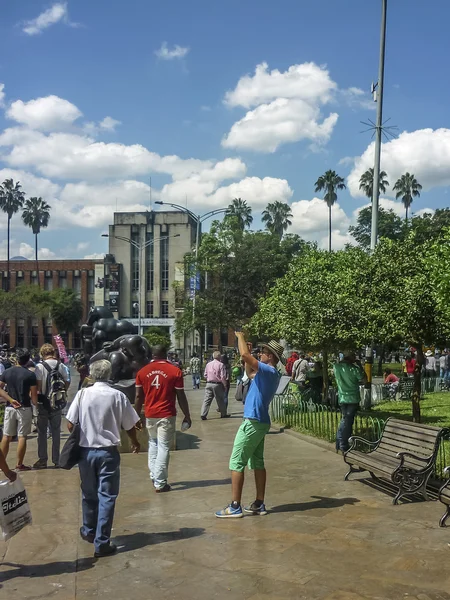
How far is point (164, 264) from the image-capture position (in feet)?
263

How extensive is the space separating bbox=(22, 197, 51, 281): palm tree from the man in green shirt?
7705cm

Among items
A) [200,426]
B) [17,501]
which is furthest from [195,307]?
[17,501]

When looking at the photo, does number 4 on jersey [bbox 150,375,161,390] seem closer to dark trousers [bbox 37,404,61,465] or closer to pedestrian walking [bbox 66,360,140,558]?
pedestrian walking [bbox 66,360,140,558]

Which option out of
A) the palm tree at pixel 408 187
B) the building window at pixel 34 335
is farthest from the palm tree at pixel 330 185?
the building window at pixel 34 335

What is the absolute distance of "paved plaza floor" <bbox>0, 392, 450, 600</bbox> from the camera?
478 cm

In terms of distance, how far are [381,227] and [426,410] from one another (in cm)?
3473

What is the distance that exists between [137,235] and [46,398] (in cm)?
7302

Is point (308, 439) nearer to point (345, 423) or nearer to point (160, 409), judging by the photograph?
point (345, 423)

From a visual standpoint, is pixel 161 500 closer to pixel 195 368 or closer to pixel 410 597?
pixel 410 597

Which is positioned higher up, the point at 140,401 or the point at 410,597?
the point at 140,401

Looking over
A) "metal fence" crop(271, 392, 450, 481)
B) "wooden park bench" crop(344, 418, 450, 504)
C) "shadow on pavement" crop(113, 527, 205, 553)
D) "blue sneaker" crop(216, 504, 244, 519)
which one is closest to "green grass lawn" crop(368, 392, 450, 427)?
"metal fence" crop(271, 392, 450, 481)

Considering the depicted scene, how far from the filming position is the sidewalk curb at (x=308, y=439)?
10.7 metres

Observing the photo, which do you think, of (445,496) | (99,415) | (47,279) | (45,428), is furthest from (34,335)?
(445,496)

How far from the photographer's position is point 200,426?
14133 mm
